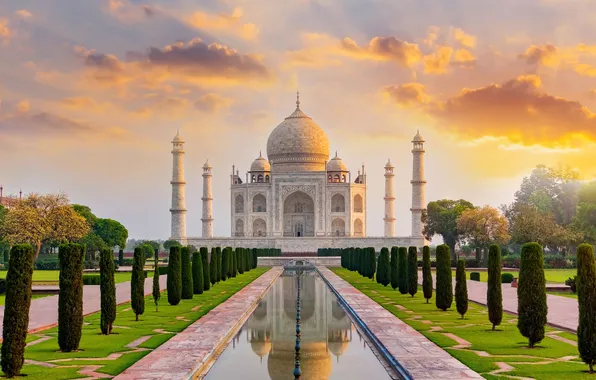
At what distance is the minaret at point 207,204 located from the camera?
6041cm

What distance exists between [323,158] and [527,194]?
1708 centimetres

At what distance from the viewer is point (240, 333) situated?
13406mm

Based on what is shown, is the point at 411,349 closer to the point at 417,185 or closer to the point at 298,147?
the point at 417,185

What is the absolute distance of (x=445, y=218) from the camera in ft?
162

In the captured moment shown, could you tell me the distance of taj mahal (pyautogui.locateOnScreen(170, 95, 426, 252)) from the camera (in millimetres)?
56050

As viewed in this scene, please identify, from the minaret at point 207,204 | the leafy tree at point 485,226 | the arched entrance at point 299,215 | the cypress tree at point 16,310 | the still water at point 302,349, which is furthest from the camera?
the arched entrance at point 299,215

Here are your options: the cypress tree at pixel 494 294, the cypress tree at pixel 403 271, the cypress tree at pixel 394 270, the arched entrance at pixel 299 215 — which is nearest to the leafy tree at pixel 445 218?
the arched entrance at pixel 299 215

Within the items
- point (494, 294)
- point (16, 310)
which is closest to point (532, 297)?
point (494, 294)

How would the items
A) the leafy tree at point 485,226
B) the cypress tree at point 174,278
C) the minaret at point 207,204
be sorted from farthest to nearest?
the minaret at point 207,204, the leafy tree at point 485,226, the cypress tree at point 174,278

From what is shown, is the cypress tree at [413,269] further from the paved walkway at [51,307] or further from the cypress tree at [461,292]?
the paved walkway at [51,307]

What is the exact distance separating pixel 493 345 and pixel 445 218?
3837 centimetres

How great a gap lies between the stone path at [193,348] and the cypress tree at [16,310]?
4.11ft

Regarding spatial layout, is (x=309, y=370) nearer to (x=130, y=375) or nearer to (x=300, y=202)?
(x=130, y=375)

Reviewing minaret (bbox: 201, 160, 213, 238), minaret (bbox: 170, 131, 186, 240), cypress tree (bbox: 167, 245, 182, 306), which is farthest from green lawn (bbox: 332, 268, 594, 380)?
minaret (bbox: 201, 160, 213, 238)
